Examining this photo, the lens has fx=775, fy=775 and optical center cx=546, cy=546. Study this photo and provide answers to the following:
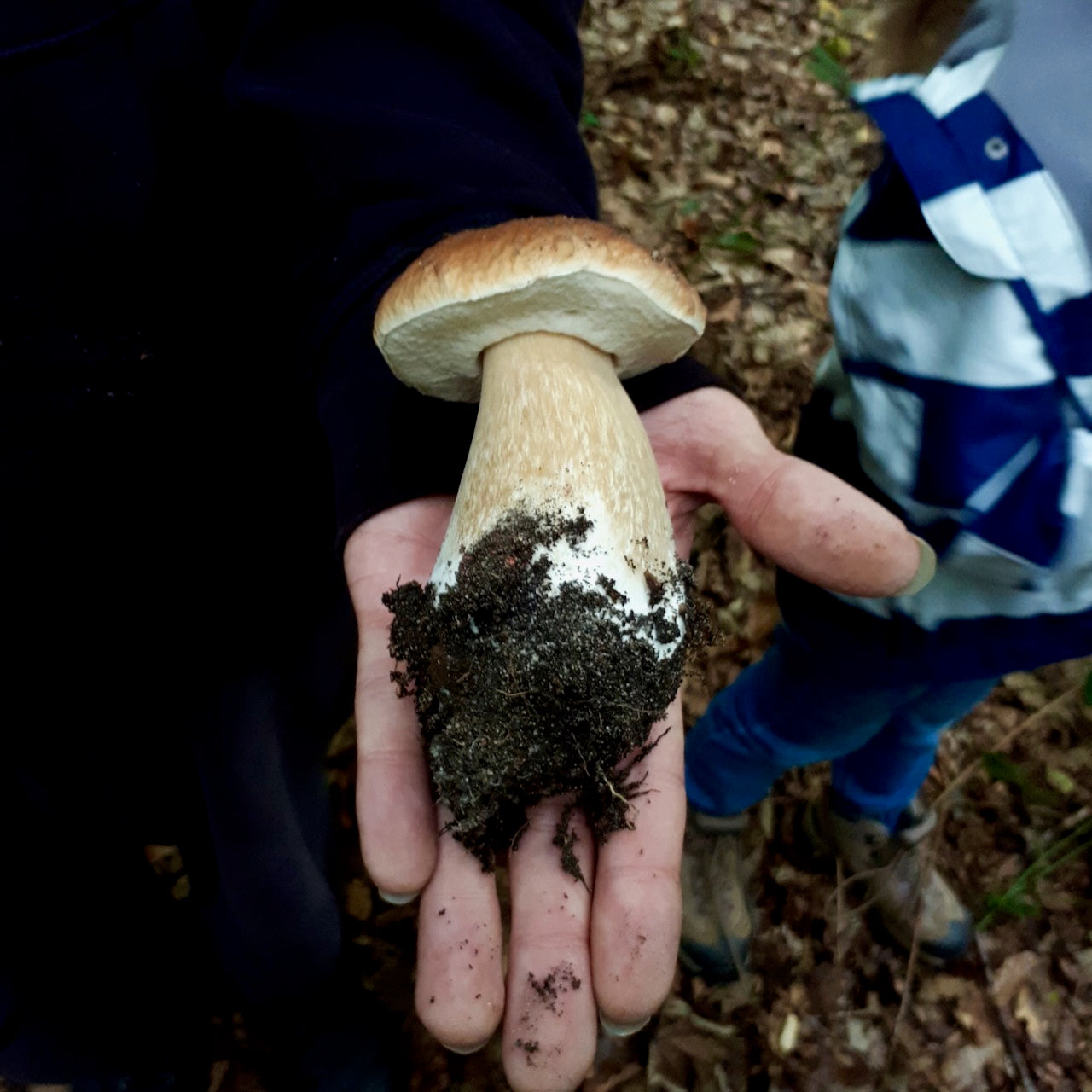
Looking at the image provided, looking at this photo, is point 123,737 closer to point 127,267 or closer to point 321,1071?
point 127,267

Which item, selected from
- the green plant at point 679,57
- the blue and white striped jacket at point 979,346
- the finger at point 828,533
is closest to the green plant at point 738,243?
the green plant at point 679,57

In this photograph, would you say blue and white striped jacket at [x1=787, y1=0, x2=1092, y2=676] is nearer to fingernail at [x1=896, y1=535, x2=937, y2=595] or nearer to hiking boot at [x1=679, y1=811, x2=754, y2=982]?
fingernail at [x1=896, y1=535, x2=937, y2=595]

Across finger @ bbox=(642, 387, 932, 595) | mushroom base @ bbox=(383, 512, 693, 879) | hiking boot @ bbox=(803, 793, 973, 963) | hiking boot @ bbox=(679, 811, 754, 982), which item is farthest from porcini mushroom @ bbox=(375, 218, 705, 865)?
hiking boot @ bbox=(803, 793, 973, 963)

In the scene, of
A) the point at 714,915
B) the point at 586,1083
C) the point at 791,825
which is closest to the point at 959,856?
the point at 791,825

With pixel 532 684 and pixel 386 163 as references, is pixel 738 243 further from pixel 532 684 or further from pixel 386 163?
pixel 532 684

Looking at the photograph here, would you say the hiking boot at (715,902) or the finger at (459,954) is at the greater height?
the finger at (459,954)

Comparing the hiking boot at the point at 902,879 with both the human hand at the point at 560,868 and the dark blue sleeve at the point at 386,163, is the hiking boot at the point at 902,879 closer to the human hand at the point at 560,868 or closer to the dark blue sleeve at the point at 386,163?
the human hand at the point at 560,868
